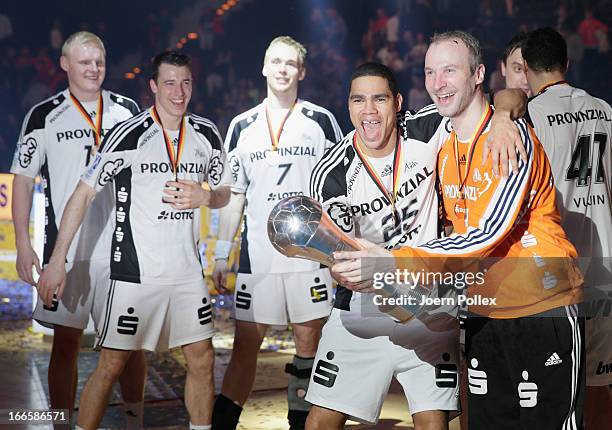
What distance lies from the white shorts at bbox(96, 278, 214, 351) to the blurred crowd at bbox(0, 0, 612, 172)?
635cm

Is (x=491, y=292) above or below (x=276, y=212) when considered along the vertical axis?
below

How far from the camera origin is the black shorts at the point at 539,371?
3.20m

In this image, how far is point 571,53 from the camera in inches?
401

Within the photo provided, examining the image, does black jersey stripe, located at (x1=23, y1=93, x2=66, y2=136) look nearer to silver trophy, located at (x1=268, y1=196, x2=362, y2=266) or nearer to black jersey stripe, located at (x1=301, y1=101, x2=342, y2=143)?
black jersey stripe, located at (x1=301, y1=101, x2=342, y2=143)

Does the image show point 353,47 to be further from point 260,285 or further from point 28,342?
point 260,285

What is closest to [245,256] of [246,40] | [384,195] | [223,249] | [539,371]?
[223,249]

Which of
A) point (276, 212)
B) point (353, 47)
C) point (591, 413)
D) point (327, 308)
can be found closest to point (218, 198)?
point (327, 308)

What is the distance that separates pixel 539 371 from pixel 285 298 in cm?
222

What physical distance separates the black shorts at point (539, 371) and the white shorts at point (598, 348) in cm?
90

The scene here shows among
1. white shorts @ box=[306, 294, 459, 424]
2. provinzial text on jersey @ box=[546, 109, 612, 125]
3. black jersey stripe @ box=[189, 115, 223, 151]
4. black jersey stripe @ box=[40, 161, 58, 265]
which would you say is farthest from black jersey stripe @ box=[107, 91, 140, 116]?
provinzial text on jersey @ box=[546, 109, 612, 125]

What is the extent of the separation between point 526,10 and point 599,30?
1064 millimetres

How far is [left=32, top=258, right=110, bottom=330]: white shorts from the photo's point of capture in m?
5.09

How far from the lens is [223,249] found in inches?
205

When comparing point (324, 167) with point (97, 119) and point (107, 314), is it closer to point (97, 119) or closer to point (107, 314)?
point (107, 314)
